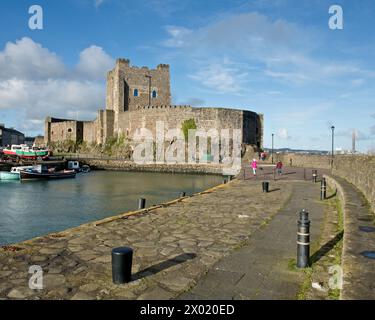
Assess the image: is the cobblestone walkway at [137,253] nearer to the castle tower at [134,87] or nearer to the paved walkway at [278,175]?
the paved walkway at [278,175]

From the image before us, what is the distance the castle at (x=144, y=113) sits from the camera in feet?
170

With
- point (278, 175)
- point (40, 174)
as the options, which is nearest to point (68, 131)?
point (40, 174)

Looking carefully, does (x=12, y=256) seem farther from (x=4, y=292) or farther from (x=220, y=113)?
(x=220, y=113)

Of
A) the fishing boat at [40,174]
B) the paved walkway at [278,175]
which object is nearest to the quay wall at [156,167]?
the fishing boat at [40,174]

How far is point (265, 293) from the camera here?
4.27 meters

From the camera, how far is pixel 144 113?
5494 centimetres

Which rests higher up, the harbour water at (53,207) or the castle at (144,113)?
the castle at (144,113)

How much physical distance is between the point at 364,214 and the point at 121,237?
230 inches

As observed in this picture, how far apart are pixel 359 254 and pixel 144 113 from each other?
51595 millimetres

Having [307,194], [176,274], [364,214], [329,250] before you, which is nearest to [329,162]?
[307,194]

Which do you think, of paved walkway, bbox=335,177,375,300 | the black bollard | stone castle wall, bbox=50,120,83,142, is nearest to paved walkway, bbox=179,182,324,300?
paved walkway, bbox=335,177,375,300

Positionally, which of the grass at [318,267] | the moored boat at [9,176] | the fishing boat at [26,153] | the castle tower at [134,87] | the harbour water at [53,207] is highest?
the castle tower at [134,87]

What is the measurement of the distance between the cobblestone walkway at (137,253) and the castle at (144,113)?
4273 centimetres

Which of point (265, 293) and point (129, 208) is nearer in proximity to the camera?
point (265, 293)
